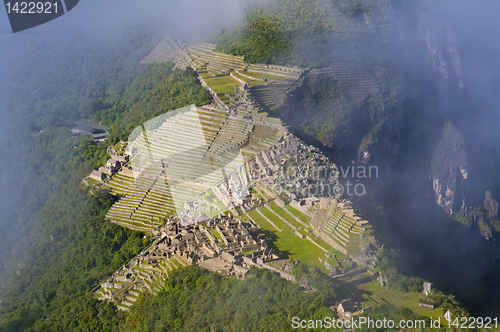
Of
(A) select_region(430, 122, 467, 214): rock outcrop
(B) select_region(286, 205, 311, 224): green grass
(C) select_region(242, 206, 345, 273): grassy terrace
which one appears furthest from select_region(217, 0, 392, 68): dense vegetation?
(C) select_region(242, 206, 345, 273): grassy terrace

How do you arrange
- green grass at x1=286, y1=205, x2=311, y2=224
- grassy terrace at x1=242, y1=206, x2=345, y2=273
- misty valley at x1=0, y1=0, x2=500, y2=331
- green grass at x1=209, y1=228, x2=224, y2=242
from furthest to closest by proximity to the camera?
green grass at x1=286, y1=205, x2=311, y2=224 → green grass at x1=209, y1=228, x2=224, y2=242 → grassy terrace at x1=242, y1=206, x2=345, y2=273 → misty valley at x1=0, y1=0, x2=500, y2=331

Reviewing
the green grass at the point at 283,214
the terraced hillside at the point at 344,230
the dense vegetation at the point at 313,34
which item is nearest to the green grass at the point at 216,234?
the green grass at the point at 283,214

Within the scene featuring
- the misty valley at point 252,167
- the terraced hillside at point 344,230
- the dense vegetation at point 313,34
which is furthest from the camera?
the dense vegetation at point 313,34

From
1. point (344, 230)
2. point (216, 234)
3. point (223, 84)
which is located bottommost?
point (223, 84)

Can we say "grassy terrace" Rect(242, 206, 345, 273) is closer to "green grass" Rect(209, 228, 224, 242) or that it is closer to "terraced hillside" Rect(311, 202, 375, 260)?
"terraced hillside" Rect(311, 202, 375, 260)

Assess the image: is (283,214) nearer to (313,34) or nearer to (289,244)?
(289,244)

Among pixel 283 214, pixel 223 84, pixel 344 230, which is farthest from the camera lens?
pixel 223 84

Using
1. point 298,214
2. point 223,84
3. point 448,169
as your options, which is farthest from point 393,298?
point 448,169

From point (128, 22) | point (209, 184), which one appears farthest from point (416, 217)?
point (128, 22)

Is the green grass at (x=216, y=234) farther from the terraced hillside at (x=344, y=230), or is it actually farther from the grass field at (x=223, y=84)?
the grass field at (x=223, y=84)

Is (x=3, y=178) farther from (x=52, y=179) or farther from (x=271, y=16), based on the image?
(x=271, y=16)

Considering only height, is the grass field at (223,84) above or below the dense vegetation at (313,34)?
above
